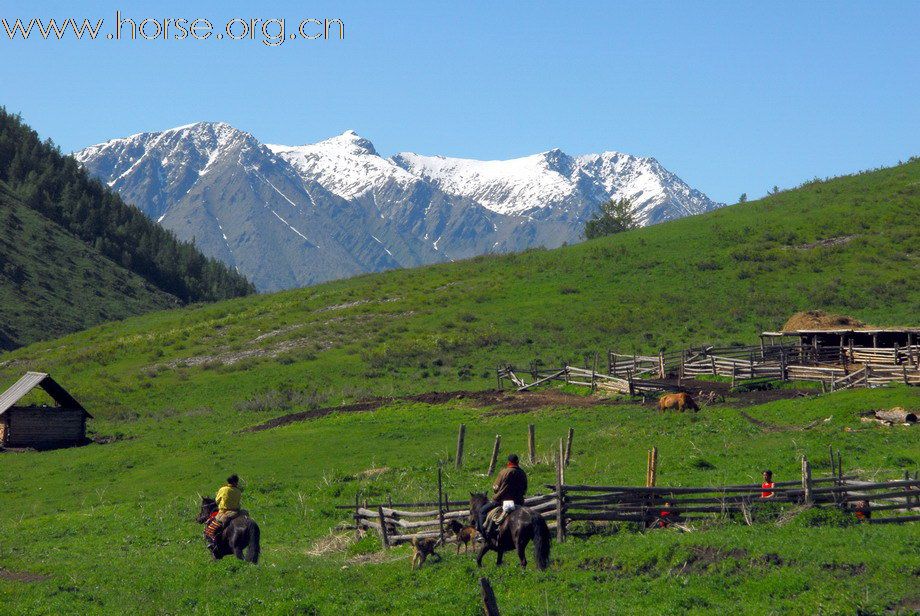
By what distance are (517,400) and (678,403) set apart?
1076 cm

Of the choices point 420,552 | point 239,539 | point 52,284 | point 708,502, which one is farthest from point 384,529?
point 52,284

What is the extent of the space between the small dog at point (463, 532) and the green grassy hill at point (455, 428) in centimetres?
49

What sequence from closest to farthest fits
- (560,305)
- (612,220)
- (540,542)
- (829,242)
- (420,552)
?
1. (540,542)
2. (420,552)
3. (560,305)
4. (829,242)
5. (612,220)

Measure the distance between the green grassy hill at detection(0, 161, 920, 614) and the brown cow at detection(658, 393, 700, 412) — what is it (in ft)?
3.43

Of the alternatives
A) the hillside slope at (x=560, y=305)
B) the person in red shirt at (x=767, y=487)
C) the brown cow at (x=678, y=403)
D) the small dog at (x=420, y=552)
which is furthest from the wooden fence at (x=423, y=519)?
the hillside slope at (x=560, y=305)

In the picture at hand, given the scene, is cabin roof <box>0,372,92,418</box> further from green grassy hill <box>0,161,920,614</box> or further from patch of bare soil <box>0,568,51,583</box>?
patch of bare soil <box>0,568,51,583</box>

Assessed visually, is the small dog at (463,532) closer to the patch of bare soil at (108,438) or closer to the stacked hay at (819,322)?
the patch of bare soil at (108,438)

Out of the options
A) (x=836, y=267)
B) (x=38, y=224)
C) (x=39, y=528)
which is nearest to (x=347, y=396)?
(x=39, y=528)

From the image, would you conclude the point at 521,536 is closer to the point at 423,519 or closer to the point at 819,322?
the point at 423,519

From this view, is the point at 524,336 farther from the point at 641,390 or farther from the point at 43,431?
the point at 43,431

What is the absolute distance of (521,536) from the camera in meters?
19.2

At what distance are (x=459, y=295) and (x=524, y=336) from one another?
17.6m

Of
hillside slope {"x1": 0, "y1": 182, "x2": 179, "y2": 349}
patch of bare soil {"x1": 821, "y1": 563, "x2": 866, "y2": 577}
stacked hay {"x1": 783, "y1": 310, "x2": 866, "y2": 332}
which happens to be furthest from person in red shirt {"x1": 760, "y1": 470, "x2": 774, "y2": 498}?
hillside slope {"x1": 0, "y1": 182, "x2": 179, "y2": 349}

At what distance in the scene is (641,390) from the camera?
170ft
